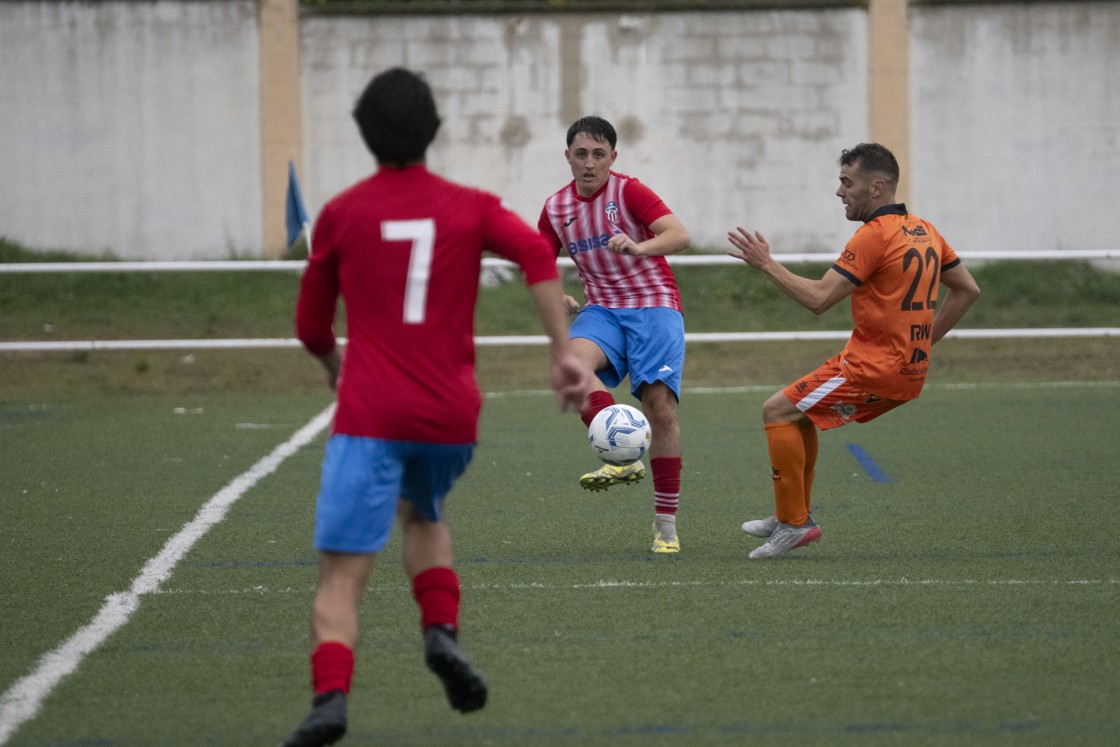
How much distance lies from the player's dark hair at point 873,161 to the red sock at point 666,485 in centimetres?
165

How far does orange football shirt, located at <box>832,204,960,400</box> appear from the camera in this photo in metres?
6.59

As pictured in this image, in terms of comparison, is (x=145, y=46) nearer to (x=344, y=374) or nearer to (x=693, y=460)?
(x=693, y=460)

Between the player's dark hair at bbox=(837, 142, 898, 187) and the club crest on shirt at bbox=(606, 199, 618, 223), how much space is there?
1.20m

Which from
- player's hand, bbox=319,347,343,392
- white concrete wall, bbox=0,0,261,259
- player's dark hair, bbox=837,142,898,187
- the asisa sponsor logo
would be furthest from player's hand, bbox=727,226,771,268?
white concrete wall, bbox=0,0,261,259

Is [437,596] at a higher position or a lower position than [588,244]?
lower

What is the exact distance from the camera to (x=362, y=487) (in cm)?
402

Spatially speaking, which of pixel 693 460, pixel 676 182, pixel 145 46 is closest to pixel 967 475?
pixel 693 460

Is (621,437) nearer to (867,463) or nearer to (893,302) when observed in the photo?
(893,302)

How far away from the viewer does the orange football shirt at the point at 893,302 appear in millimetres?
6594

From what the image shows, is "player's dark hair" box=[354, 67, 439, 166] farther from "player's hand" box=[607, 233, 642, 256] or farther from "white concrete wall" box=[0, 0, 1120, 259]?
"white concrete wall" box=[0, 0, 1120, 259]

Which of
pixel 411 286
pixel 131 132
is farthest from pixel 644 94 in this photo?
pixel 411 286

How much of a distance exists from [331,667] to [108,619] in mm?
2124

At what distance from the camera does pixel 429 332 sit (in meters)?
4.03

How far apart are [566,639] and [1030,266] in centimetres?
1531
